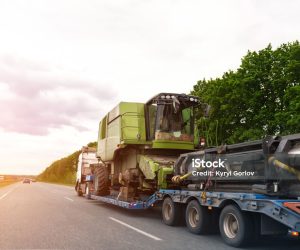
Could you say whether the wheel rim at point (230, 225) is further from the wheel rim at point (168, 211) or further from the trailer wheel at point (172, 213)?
the wheel rim at point (168, 211)

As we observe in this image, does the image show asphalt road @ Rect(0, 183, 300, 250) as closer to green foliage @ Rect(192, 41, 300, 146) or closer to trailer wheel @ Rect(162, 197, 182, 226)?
trailer wheel @ Rect(162, 197, 182, 226)

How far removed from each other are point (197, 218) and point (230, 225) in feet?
4.56

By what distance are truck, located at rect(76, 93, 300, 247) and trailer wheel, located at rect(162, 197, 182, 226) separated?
3 cm

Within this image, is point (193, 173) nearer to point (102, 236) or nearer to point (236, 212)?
point (236, 212)

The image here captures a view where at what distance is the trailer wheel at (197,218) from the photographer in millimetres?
9133

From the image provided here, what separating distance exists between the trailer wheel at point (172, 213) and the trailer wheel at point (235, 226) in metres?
2.45

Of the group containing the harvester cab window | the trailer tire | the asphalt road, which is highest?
the harvester cab window

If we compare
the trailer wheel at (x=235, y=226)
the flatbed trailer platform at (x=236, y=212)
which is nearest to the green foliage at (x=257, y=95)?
the flatbed trailer platform at (x=236, y=212)

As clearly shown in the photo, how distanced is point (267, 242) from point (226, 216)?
1.17 m

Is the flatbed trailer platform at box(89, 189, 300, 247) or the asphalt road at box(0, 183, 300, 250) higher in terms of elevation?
the flatbed trailer platform at box(89, 189, 300, 247)

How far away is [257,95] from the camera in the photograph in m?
31.3

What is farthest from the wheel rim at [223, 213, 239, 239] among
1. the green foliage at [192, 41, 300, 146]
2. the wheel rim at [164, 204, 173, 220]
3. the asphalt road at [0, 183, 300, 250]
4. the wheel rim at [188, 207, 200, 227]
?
the green foliage at [192, 41, 300, 146]

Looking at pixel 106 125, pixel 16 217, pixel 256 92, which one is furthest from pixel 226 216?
pixel 256 92

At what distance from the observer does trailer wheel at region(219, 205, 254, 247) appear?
7578mm
